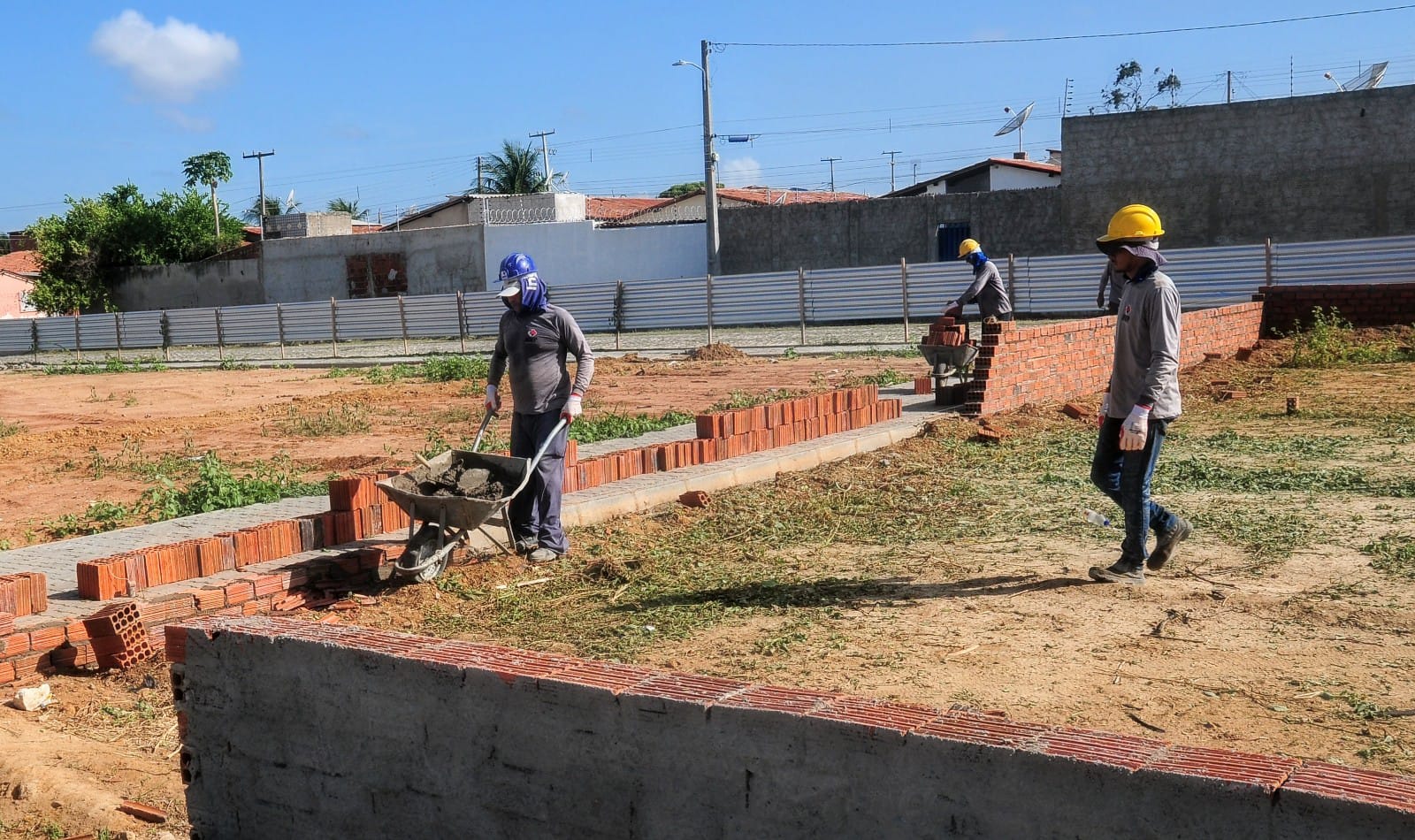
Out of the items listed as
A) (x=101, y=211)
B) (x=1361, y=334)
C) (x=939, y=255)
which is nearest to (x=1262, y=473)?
(x=1361, y=334)

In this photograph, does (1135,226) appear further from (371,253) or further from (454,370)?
(371,253)

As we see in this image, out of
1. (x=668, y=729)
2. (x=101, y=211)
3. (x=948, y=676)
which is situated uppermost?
(x=101, y=211)

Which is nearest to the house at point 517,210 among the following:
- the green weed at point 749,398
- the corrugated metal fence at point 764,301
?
the corrugated metal fence at point 764,301

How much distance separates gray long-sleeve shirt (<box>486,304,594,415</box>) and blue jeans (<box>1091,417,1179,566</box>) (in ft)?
9.05

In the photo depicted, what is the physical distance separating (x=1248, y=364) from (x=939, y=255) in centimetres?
1940

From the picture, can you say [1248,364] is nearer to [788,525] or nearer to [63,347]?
[788,525]

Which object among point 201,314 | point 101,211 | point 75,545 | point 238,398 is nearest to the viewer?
point 75,545

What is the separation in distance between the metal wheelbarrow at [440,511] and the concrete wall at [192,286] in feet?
135

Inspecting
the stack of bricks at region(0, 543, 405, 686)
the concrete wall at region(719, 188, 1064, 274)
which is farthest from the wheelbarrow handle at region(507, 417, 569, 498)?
the concrete wall at region(719, 188, 1064, 274)

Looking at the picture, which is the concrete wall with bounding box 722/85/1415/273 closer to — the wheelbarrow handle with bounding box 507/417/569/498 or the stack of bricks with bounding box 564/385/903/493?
the stack of bricks with bounding box 564/385/903/493

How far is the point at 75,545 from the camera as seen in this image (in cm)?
760

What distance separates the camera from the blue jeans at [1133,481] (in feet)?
19.9

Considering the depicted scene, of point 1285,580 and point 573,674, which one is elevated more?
point 573,674

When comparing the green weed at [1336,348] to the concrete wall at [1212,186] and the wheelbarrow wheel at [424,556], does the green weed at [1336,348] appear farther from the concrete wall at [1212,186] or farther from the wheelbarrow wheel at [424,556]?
the concrete wall at [1212,186]
